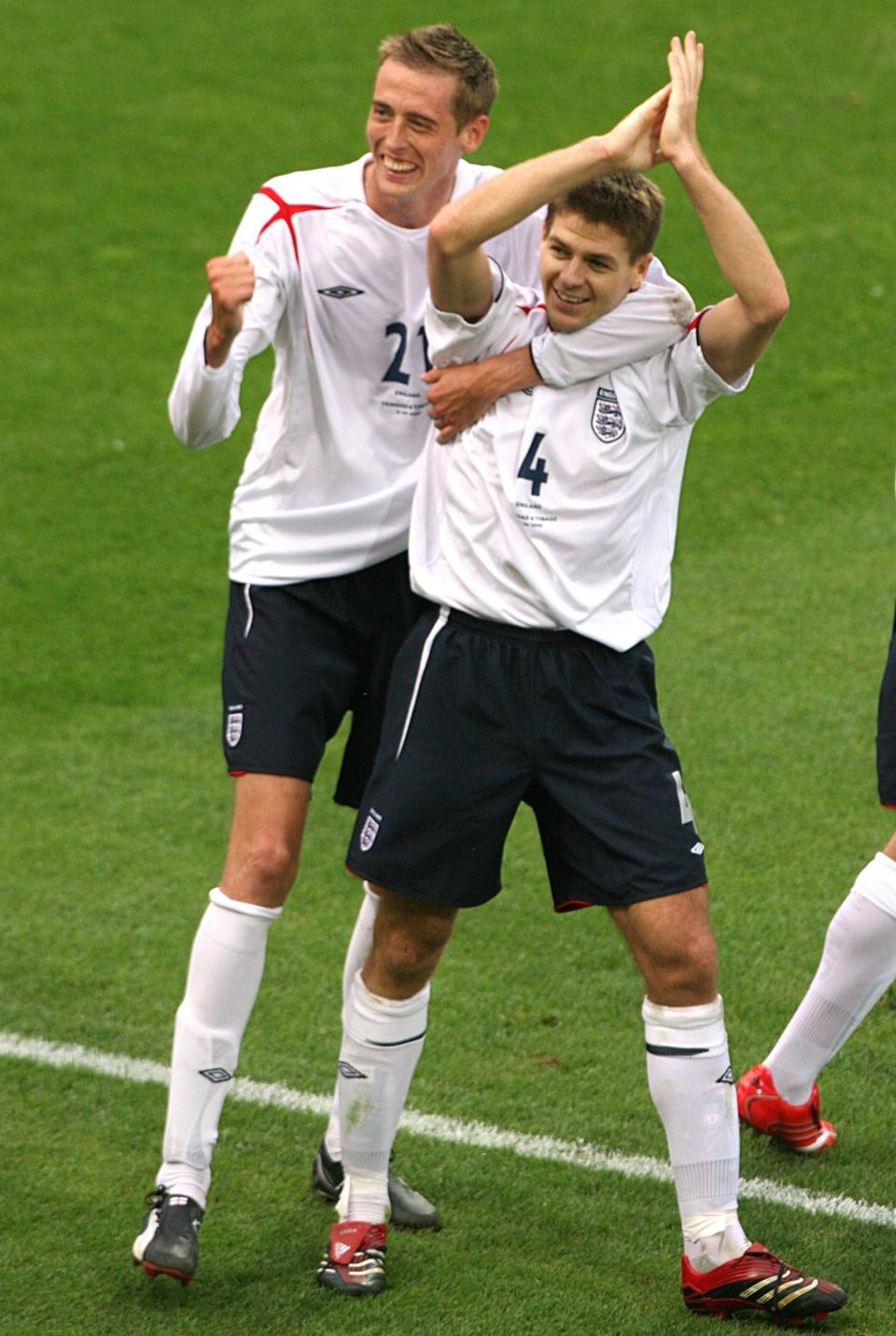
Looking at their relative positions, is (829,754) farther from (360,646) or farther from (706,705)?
(360,646)

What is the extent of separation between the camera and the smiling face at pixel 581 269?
3.49 meters

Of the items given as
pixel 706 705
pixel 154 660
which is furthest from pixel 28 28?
pixel 706 705

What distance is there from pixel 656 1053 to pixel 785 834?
2.45m

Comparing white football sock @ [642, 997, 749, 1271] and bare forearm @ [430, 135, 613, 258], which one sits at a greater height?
bare forearm @ [430, 135, 613, 258]

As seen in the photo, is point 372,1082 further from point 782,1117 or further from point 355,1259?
point 782,1117

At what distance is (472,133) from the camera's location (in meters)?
3.95

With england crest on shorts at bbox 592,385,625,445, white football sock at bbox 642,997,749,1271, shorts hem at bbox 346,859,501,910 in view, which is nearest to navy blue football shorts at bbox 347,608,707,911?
shorts hem at bbox 346,859,501,910

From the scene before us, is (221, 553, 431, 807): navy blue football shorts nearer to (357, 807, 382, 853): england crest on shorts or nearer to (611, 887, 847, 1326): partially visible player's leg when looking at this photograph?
(357, 807, 382, 853): england crest on shorts

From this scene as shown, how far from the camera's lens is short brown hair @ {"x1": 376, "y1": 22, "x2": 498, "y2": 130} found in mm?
3834

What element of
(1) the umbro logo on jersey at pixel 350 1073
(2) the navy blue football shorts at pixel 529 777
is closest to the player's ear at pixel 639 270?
(2) the navy blue football shorts at pixel 529 777

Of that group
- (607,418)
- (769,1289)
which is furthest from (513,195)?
(769,1289)

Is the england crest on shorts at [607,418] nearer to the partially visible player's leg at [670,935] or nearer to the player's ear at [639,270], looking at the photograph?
the player's ear at [639,270]

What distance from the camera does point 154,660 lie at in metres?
7.53

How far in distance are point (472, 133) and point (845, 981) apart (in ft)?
6.19
